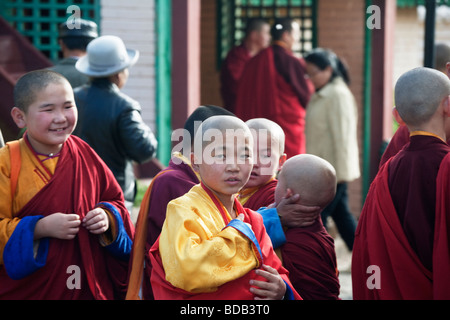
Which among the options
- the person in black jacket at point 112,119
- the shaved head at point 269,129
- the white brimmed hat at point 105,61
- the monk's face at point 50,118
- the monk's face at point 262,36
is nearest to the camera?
the monk's face at point 50,118

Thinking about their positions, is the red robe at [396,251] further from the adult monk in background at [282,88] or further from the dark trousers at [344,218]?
the adult monk in background at [282,88]

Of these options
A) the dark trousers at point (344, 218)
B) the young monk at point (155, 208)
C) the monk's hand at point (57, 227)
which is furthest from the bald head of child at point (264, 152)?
the dark trousers at point (344, 218)

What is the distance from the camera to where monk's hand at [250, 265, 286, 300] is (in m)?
2.70

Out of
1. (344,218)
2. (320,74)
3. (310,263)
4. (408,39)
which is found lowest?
(344,218)

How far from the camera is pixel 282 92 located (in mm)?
7699

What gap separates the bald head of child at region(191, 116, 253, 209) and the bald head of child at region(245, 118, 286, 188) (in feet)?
2.44

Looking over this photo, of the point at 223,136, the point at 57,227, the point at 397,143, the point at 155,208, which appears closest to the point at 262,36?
the point at 397,143

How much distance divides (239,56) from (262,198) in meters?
6.10

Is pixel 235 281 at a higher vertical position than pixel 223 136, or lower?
lower

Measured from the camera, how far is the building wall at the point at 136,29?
6.87 m

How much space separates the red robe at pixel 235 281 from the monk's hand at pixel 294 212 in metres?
0.33

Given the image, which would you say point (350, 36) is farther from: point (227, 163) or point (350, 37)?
point (227, 163)

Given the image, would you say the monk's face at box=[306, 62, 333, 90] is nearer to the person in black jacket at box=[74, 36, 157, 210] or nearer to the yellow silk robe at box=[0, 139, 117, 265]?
the person in black jacket at box=[74, 36, 157, 210]

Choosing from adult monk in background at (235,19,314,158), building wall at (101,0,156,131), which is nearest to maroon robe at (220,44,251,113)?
adult monk in background at (235,19,314,158)
